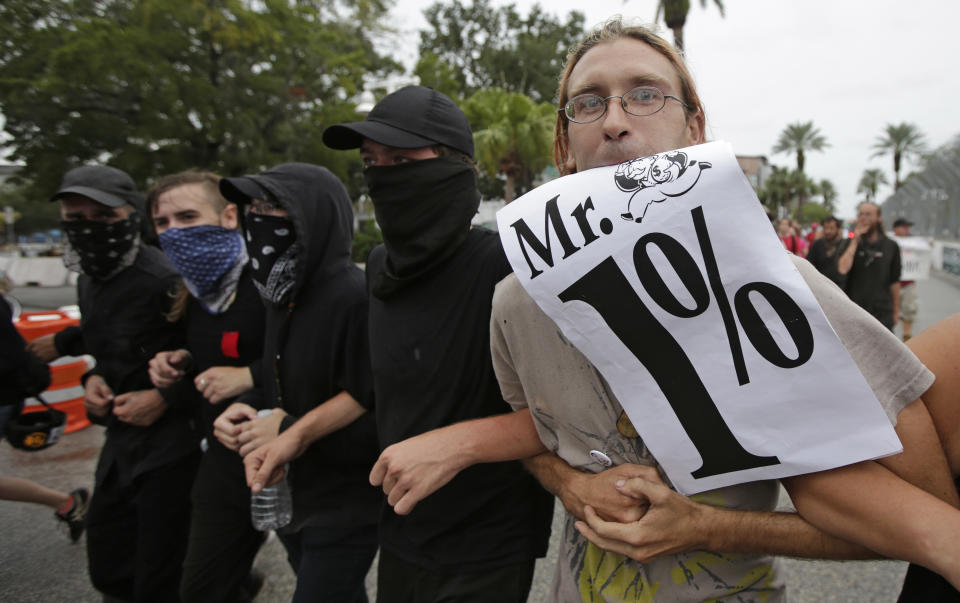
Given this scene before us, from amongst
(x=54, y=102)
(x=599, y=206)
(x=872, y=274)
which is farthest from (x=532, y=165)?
(x=599, y=206)

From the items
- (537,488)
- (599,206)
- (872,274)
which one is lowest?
(872,274)

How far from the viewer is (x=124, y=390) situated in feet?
8.46

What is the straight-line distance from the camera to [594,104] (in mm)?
1194

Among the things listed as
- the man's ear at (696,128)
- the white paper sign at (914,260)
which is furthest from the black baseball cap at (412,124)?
the white paper sign at (914,260)

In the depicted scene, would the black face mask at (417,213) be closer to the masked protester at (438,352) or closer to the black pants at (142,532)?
the masked protester at (438,352)

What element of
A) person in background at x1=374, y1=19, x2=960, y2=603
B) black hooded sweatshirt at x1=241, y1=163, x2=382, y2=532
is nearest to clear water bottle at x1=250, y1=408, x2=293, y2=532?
black hooded sweatshirt at x1=241, y1=163, x2=382, y2=532

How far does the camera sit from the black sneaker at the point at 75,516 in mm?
3508

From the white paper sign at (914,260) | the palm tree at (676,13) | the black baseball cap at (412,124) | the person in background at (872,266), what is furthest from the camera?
the palm tree at (676,13)

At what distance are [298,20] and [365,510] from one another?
16.8 metres

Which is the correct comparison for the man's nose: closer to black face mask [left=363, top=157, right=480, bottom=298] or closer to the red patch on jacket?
black face mask [left=363, top=157, right=480, bottom=298]

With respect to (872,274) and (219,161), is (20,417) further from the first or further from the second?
(219,161)

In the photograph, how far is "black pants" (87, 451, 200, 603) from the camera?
2402 millimetres

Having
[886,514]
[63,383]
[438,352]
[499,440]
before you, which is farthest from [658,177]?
[63,383]

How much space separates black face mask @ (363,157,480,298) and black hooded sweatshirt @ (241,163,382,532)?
1.24ft
